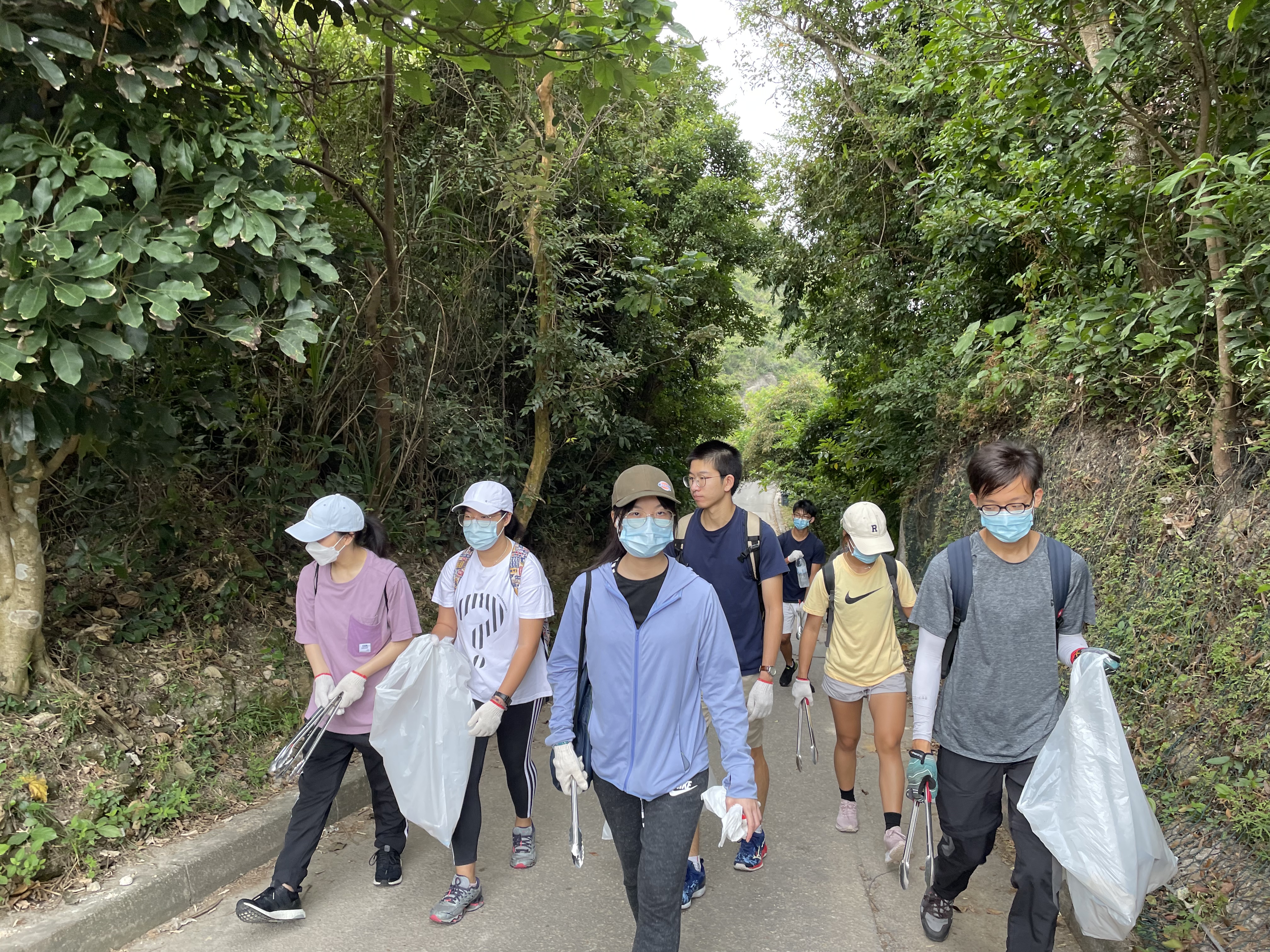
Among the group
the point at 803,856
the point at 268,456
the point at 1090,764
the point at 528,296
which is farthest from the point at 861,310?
the point at 1090,764

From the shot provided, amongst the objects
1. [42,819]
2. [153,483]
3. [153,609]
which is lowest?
[42,819]

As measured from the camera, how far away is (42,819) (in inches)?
141

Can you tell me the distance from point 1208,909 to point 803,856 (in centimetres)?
176

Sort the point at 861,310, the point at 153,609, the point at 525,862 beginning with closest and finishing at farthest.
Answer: the point at 525,862
the point at 153,609
the point at 861,310

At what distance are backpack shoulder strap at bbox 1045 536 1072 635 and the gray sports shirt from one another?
1 cm

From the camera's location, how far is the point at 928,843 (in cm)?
368

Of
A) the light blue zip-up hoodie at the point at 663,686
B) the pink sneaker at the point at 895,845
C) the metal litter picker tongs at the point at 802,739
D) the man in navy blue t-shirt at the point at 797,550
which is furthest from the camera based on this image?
the man in navy blue t-shirt at the point at 797,550

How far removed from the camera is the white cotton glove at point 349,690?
3.56 meters

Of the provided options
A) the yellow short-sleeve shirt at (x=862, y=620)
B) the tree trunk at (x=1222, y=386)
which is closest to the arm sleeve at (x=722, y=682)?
the yellow short-sleeve shirt at (x=862, y=620)

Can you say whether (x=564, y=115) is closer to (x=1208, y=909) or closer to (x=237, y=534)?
(x=237, y=534)

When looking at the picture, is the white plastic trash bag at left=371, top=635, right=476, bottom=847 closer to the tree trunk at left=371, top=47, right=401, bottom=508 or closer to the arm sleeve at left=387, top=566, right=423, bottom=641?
the arm sleeve at left=387, top=566, right=423, bottom=641

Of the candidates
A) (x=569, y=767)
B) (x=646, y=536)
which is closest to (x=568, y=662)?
(x=569, y=767)

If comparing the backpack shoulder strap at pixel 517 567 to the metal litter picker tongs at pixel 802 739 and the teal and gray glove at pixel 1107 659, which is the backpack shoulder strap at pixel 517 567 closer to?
the metal litter picker tongs at pixel 802 739

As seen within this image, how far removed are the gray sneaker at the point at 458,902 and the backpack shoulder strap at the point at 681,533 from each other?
1.70 metres
